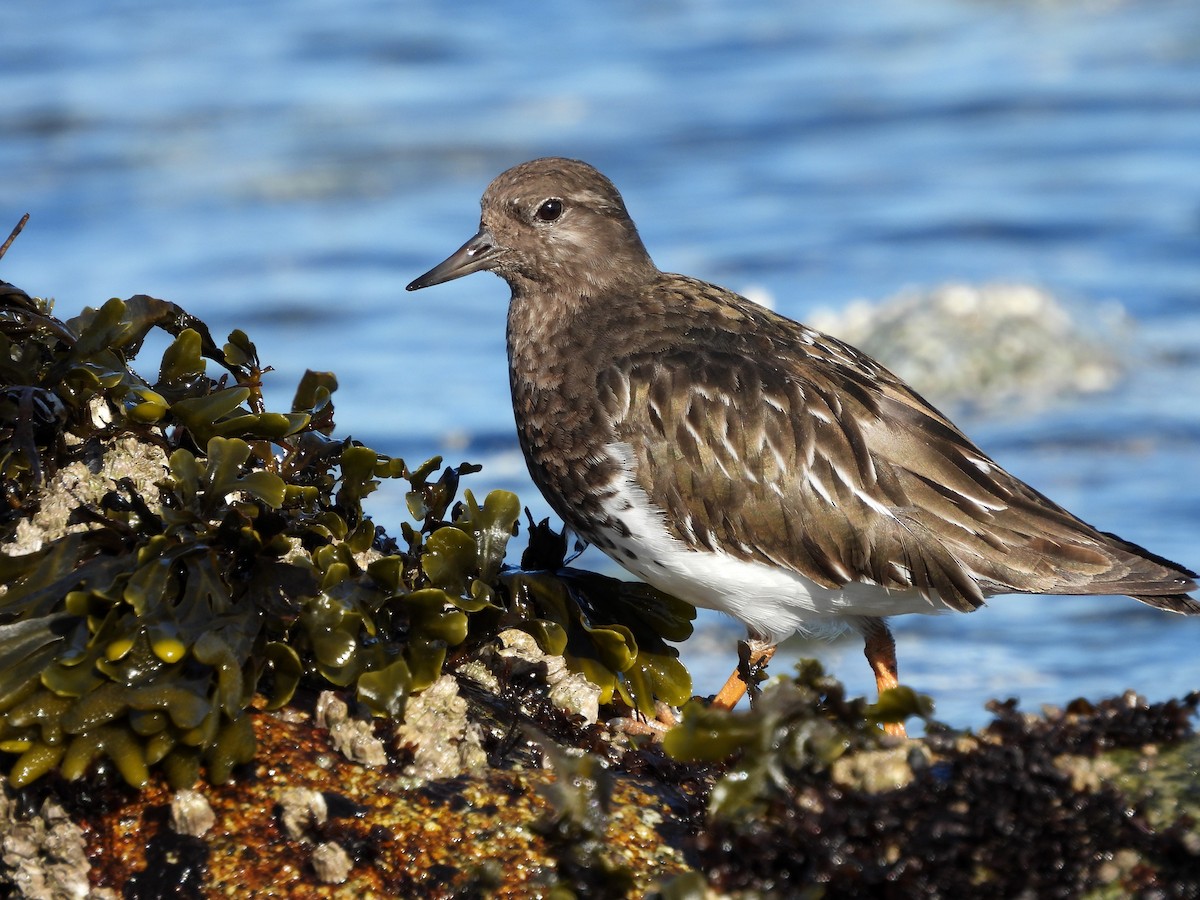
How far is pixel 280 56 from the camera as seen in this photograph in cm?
1483

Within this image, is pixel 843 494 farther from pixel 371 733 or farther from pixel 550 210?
pixel 371 733

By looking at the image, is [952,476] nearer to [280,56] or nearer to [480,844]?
[480,844]

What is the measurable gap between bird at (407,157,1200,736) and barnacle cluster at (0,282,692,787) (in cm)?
19

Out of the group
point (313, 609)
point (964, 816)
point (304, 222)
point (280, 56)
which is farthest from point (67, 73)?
point (964, 816)

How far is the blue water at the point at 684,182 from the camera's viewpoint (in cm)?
730

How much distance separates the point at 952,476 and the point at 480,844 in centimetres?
168

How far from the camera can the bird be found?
380 centimetres

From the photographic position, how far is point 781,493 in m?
3.83

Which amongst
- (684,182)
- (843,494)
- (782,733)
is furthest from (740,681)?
(684,182)

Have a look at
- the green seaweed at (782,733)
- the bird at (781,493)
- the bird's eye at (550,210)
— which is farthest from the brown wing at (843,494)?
the green seaweed at (782,733)

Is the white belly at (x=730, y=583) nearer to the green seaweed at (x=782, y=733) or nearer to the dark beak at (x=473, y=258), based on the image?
the dark beak at (x=473, y=258)

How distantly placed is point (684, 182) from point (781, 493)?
8.19 metres

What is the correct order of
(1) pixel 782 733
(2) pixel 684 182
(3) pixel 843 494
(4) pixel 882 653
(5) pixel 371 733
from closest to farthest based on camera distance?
1. (1) pixel 782 733
2. (5) pixel 371 733
3. (3) pixel 843 494
4. (4) pixel 882 653
5. (2) pixel 684 182

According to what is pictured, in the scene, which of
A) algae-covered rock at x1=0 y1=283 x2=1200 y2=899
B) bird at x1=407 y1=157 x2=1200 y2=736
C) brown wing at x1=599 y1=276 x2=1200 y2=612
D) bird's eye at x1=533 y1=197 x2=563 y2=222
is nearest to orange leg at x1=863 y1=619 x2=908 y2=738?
bird at x1=407 y1=157 x2=1200 y2=736
